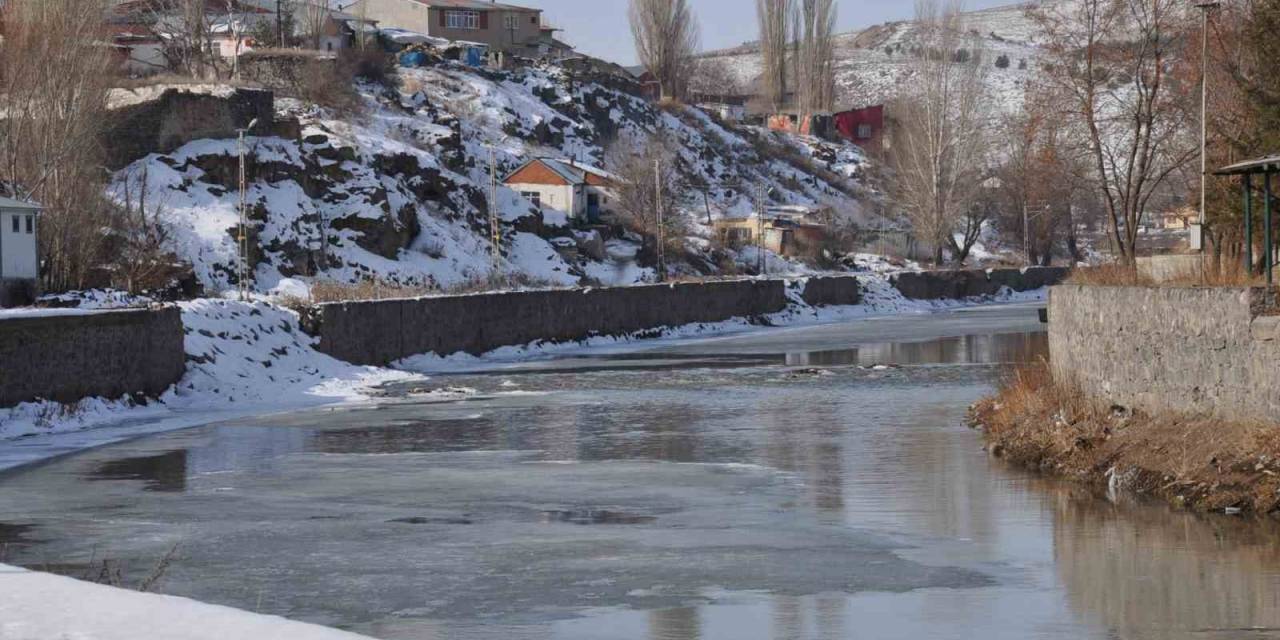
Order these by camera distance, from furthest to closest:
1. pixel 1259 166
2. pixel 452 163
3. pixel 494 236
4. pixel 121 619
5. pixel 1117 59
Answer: pixel 452 163 < pixel 494 236 < pixel 1117 59 < pixel 1259 166 < pixel 121 619

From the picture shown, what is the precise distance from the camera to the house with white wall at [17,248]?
51.5 metres

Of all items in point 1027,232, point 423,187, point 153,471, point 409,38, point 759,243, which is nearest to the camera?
point 153,471

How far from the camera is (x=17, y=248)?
5281 centimetres

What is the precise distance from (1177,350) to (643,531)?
6461 millimetres

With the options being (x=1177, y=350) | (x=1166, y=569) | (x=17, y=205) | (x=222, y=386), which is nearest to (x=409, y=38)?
(x=17, y=205)

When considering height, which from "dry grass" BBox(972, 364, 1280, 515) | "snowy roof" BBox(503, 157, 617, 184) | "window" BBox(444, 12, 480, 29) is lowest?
"dry grass" BBox(972, 364, 1280, 515)

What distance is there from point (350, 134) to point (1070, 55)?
162 ft

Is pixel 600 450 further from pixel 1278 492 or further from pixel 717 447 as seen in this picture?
pixel 1278 492

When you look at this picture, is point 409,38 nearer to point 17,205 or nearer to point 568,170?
point 568,170

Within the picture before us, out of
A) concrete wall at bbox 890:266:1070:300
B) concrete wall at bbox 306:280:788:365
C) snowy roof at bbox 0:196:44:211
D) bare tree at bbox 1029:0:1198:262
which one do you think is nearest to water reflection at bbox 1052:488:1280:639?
bare tree at bbox 1029:0:1198:262

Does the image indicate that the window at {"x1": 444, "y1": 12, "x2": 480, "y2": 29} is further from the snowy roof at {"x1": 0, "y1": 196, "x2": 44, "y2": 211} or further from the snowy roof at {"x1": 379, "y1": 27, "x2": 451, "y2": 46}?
the snowy roof at {"x1": 0, "y1": 196, "x2": 44, "y2": 211}

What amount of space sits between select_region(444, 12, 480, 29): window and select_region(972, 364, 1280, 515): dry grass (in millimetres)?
108239

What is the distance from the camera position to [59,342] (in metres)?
30.7

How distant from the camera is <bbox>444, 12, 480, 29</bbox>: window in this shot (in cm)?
13012
